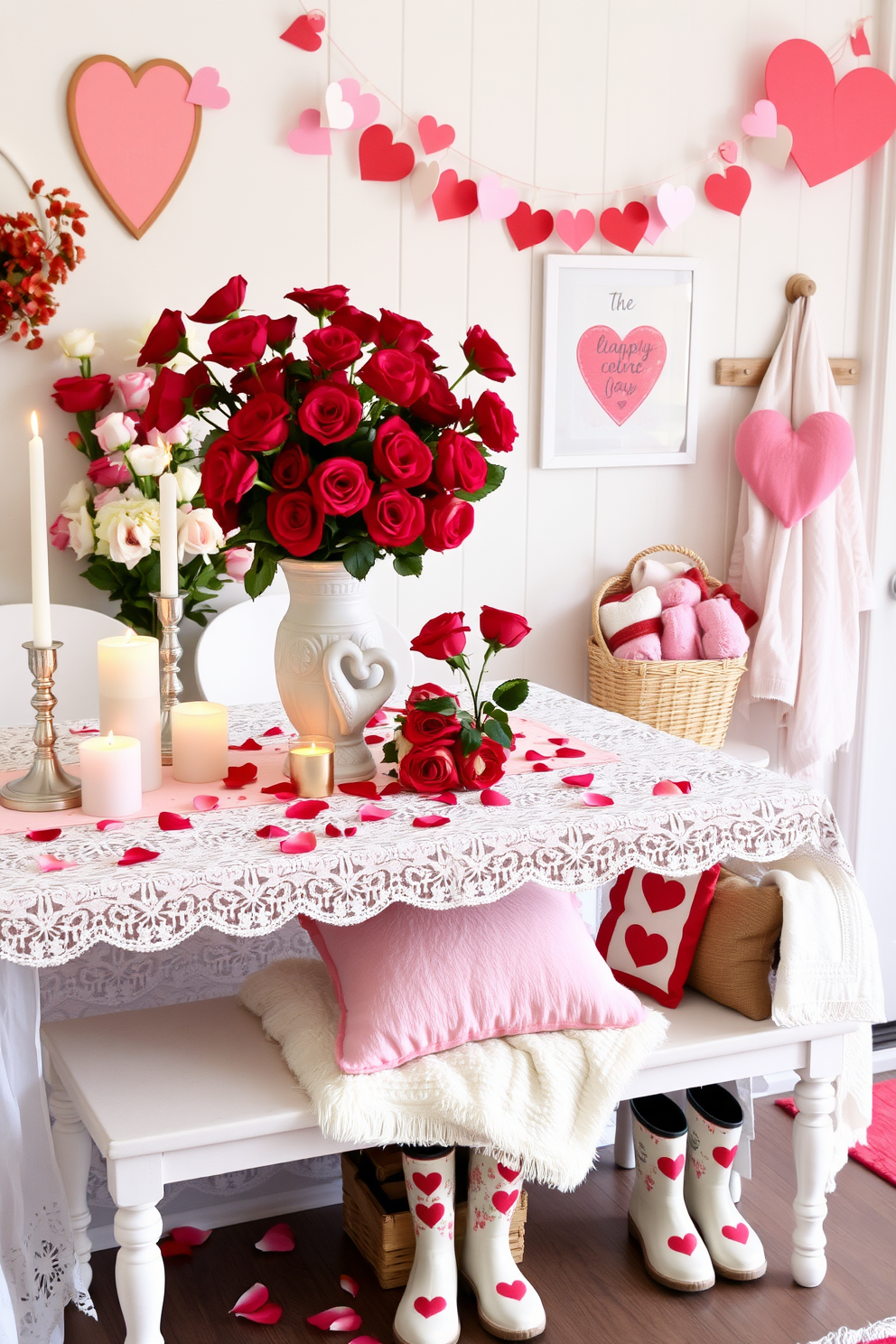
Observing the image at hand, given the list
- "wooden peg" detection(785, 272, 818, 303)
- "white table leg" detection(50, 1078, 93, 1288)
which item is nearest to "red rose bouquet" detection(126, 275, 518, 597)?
"white table leg" detection(50, 1078, 93, 1288)

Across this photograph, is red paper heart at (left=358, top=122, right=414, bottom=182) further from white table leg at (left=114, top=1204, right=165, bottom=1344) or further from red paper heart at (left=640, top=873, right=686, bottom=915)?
white table leg at (left=114, top=1204, right=165, bottom=1344)

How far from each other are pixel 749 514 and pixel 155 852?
1.70m

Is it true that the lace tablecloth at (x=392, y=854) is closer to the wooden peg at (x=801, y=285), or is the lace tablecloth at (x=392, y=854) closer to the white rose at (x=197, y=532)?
the white rose at (x=197, y=532)

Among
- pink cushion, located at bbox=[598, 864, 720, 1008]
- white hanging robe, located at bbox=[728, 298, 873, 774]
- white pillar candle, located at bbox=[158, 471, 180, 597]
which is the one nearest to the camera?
white pillar candle, located at bbox=[158, 471, 180, 597]

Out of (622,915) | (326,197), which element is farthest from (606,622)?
(326,197)

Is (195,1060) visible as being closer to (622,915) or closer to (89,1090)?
(89,1090)

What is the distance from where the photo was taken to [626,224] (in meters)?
2.54

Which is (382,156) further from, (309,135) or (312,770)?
(312,770)

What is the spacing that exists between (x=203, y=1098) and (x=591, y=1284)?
2.52 ft

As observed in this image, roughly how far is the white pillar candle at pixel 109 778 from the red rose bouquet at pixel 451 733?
1.05 feet

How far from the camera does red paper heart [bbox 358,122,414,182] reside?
7.63ft

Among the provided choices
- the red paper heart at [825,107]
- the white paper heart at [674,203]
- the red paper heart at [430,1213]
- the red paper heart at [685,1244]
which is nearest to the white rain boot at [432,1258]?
the red paper heart at [430,1213]

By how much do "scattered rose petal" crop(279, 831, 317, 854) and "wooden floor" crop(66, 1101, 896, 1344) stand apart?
33.3 inches

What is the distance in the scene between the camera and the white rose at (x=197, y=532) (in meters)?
2.12
